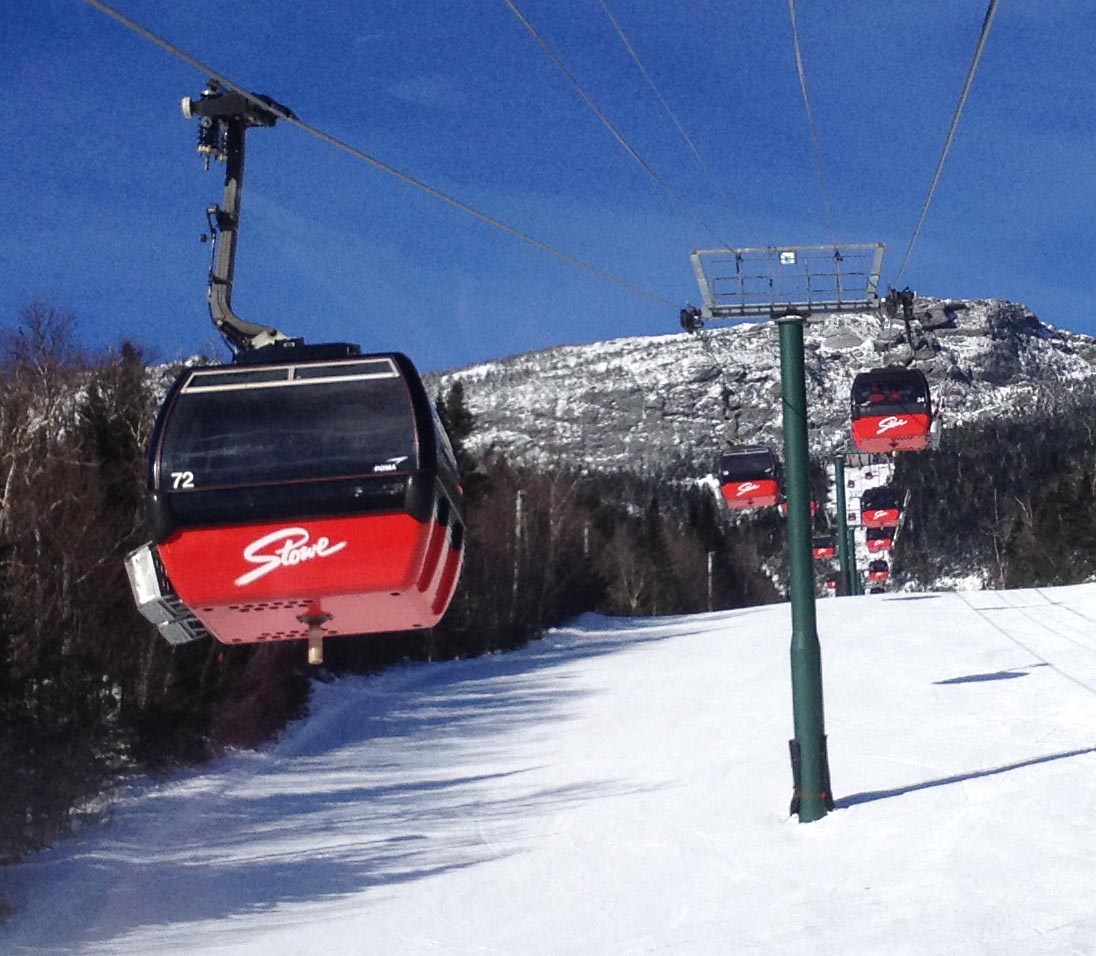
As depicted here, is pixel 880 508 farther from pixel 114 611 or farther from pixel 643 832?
pixel 643 832

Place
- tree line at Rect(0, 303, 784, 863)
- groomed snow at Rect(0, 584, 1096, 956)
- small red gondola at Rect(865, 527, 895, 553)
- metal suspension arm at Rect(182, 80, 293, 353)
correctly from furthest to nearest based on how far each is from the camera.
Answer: small red gondola at Rect(865, 527, 895, 553) < tree line at Rect(0, 303, 784, 863) < groomed snow at Rect(0, 584, 1096, 956) < metal suspension arm at Rect(182, 80, 293, 353)

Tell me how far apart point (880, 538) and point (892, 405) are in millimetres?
34223

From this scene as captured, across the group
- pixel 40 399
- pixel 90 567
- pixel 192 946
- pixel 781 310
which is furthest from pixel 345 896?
pixel 40 399

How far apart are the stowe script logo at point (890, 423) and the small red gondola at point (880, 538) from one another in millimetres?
32263

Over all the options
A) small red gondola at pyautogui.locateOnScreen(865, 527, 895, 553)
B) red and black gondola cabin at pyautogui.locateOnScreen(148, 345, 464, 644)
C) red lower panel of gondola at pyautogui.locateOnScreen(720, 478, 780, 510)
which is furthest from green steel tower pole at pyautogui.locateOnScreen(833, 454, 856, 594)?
red and black gondola cabin at pyautogui.locateOnScreen(148, 345, 464, 644)

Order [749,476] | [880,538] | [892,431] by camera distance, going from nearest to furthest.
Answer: [892,431]
[749,476]
[880,538]

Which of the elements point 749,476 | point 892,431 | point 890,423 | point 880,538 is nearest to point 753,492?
point 749,476

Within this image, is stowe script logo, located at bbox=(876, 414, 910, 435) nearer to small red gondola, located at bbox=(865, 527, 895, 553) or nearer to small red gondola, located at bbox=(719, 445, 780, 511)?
small red gondola, located at bbox=(719, 445, 780, 511)

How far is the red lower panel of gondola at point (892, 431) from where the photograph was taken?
2981cm

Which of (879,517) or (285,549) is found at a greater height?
(879,517)

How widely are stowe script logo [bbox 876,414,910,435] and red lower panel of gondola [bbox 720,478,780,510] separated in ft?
27.6

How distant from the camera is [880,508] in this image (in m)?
57.2

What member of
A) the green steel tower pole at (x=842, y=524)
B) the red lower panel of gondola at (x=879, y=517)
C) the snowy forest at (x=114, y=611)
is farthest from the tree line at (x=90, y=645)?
the red lower panel of gondola at (x=879, y=517)

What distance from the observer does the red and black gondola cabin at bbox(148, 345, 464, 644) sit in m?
9.04
